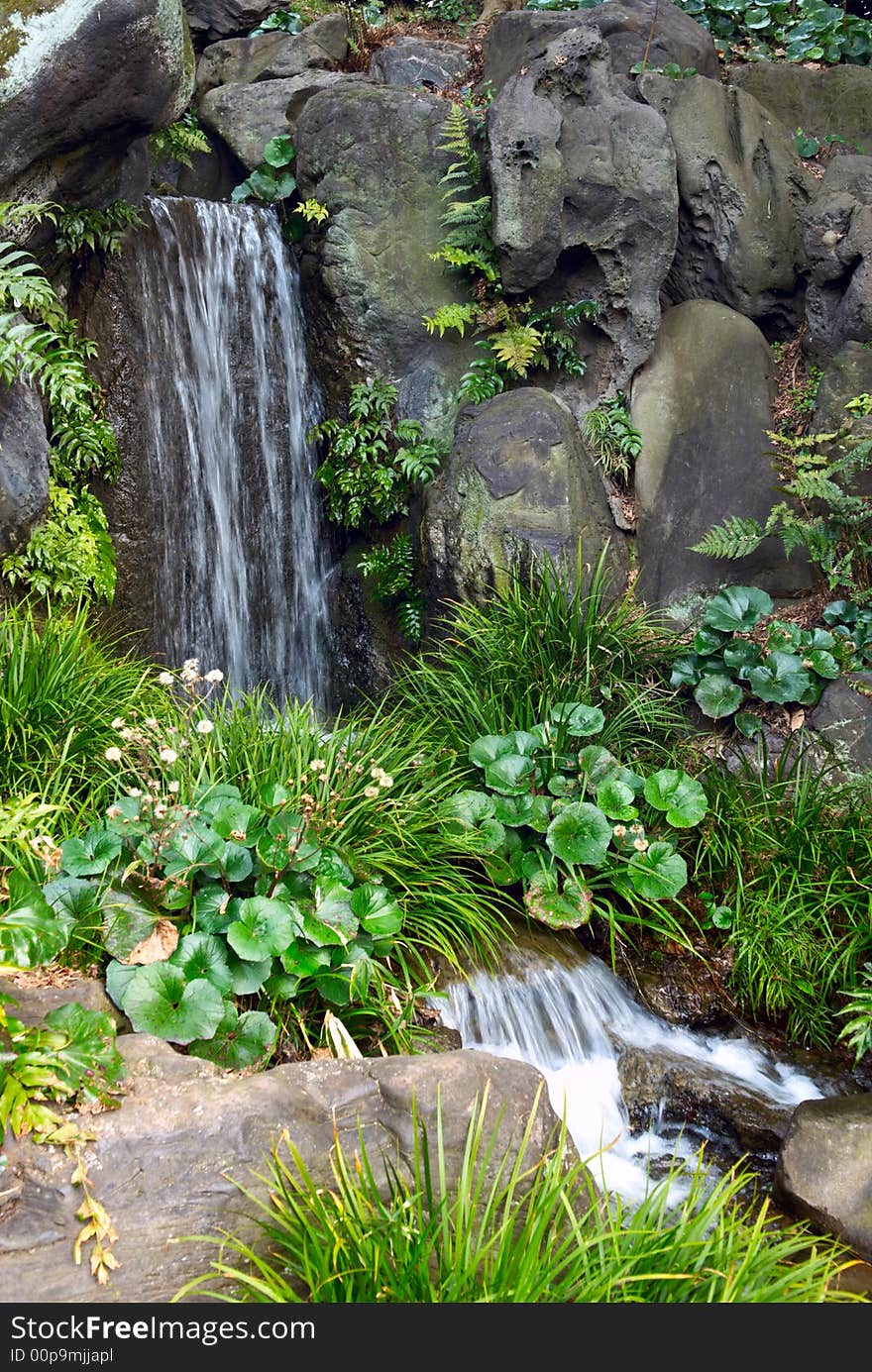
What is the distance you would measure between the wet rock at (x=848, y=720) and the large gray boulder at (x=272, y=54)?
6.85 metres

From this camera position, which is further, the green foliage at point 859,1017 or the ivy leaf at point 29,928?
the green foliage at point 859,1017

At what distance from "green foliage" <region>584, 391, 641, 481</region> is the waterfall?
199 centimetres

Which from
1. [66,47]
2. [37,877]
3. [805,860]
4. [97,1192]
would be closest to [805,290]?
[805,860]

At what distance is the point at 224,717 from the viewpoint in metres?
4.50

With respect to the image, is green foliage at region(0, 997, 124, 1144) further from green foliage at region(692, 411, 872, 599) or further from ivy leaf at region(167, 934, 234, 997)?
green foliage at region(692, 411, 872, 599)

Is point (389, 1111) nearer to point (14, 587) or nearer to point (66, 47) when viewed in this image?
point (14, 587)

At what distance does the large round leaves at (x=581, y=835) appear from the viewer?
4.50m

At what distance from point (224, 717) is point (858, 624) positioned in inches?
142

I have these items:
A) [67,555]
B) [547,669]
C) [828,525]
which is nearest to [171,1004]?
[547,669]

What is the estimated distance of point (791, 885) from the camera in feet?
15.3

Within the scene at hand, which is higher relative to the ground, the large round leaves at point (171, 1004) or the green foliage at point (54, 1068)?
the green foliage at point (54, 1068)

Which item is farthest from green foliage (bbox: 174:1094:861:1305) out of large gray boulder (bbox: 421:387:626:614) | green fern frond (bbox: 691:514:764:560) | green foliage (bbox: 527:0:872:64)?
green foliage (bbox: 527:0:872:64)

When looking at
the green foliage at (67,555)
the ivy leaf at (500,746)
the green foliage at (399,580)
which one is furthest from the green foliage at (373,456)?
the ivy leaf at (500,746)

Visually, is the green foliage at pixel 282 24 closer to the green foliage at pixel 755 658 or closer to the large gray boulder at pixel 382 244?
the large gray boulder at pixel 382 244
